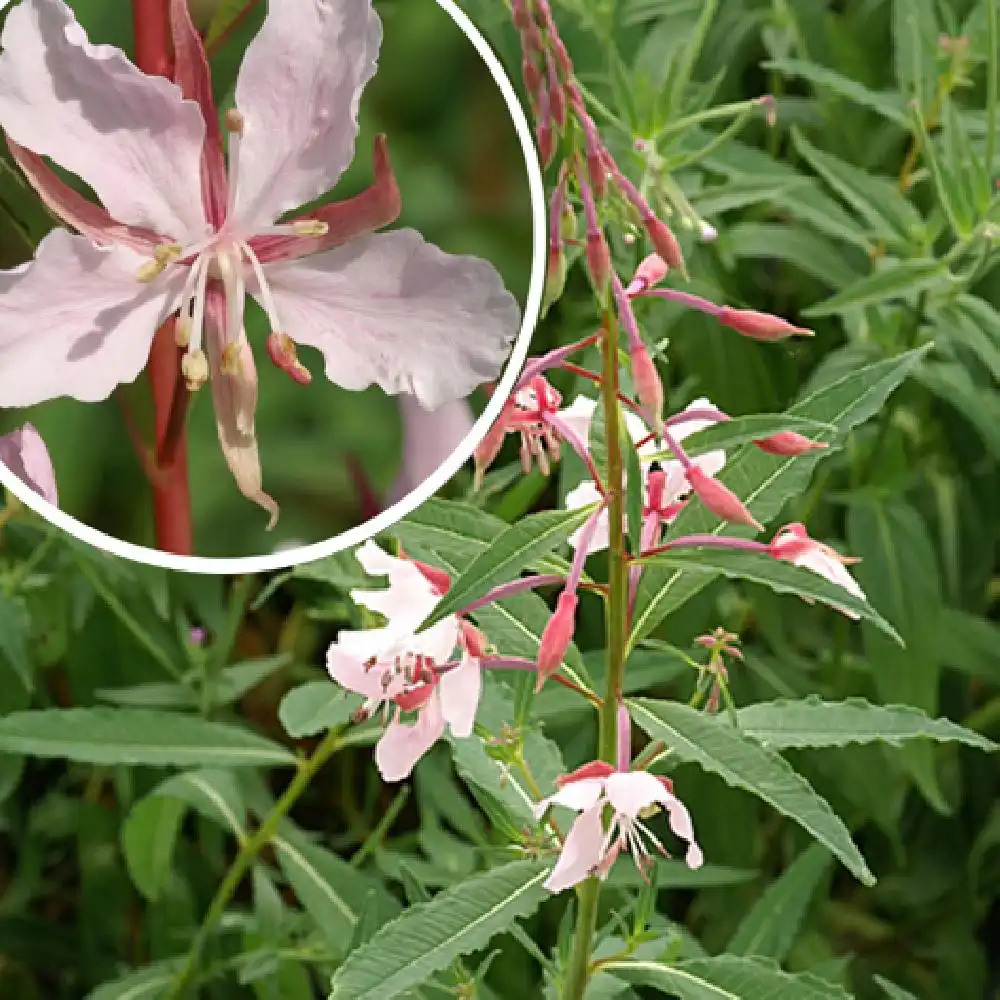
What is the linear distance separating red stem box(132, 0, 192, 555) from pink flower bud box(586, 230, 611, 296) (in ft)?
0.66

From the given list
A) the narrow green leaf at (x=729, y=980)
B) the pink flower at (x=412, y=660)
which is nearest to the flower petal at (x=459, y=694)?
the pink flower at (x=412, y=660)

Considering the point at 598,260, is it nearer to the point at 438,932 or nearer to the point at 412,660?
the point at 412,660

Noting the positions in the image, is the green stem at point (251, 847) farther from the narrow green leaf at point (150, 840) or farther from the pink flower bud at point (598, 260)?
the pink flower bud at point (598, 260)

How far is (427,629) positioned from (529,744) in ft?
0.79

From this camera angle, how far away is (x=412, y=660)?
70cm

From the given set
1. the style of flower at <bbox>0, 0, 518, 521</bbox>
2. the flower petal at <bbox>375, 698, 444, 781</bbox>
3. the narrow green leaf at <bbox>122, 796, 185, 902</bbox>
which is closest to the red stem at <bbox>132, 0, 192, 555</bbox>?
the style of flower at <bbox>0, 0, 518, 521</bbox>

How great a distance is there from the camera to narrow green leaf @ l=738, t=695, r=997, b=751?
0.79m

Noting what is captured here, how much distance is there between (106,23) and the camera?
2.14 feet

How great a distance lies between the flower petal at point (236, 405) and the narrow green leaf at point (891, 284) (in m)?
0.57

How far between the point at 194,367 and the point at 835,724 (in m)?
0.38

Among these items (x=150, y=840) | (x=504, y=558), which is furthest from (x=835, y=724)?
(x=150, y=840)

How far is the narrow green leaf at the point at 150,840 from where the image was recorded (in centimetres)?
117

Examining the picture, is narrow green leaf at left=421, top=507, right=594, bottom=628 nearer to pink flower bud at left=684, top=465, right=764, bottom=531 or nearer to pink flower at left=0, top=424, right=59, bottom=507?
pink flower bud at left=684, top=465, right=764, bottom=531

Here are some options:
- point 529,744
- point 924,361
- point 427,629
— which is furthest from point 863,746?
point 427,629
